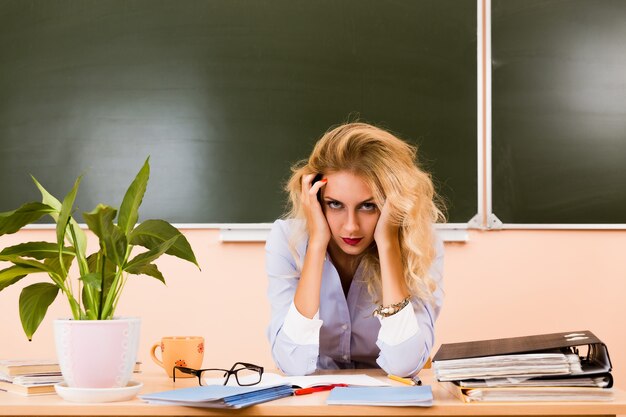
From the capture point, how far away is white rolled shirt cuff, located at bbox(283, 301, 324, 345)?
5.60 ft

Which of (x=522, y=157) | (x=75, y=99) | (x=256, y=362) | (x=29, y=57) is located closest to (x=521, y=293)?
(x=522, y=157)

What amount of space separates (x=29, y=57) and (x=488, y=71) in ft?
5.87

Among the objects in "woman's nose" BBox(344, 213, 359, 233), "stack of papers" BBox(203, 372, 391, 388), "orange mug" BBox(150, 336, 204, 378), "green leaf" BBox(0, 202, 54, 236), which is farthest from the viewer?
"woman's nose" BBox(344, 213, 359, 233)

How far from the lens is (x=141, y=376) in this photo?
1547 mm

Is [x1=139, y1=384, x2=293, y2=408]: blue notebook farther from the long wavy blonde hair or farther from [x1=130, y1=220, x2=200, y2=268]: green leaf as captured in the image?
the long wavy blonde hair

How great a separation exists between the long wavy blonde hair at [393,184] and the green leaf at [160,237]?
0.62 m

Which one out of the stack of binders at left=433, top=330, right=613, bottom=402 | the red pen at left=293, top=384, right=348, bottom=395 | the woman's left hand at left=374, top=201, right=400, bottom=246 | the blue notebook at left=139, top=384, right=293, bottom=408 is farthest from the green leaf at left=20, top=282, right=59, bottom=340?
the woman's left hand at left=374, top=201, right=400, bottom=246

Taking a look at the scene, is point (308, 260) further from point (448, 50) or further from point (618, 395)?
point (448, 50)

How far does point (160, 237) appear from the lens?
1.33 meters

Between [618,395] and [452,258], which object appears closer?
[618,395]

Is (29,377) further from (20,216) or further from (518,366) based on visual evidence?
(518,366)

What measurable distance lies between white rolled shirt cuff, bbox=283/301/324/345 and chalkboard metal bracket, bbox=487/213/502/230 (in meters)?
1.32

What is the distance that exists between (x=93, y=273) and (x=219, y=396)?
30cm

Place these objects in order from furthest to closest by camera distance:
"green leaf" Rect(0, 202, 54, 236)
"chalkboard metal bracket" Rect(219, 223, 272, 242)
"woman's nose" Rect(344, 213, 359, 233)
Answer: "chalkboard metal bracket" Rect(219, 223, 272, 242)
"woman's nose" Rect(344, 213, 359, 233)
"green leaf" Rect(0, 202, 54, 236)
